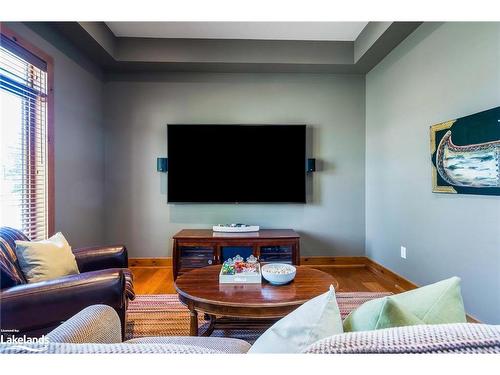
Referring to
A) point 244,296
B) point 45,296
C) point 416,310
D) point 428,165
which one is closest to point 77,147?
point 45,296

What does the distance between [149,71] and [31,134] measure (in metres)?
1.67

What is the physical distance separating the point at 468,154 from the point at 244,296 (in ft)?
6.24

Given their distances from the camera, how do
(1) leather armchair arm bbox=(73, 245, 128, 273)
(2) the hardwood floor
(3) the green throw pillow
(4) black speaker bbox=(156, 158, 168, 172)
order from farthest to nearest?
(4) black speaker bbox=(156, 158, 168, 172) → (2) the hardwood floor → (1) leather armchair arm bbox=(73, 245, 128, 273) → (3) the green throw pillow

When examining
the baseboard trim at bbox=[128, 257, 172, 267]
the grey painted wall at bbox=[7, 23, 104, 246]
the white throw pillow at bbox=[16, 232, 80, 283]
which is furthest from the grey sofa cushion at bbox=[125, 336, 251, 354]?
the baseboard trim at bbox=[128, 257, 172, 267]

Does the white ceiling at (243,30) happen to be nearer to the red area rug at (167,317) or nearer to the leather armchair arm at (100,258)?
the leather armchair arm at (100,258)

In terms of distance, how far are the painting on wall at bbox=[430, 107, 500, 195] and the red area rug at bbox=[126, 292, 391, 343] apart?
1271 mm

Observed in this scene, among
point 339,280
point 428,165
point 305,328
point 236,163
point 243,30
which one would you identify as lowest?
point 339,280

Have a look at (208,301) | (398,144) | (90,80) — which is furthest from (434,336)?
(90,80)

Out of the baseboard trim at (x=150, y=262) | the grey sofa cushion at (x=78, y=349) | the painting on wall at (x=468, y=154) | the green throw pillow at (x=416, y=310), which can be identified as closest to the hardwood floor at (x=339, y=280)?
the baseboard trim at (x=150, y=262)

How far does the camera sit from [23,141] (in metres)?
2.22

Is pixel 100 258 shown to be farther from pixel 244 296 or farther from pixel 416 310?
pixel 416 310

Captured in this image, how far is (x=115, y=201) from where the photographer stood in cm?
344

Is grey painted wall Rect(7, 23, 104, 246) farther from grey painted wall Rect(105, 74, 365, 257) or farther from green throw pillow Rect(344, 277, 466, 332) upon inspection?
A: green throw pillow Rect(344, 277, 466, 332)

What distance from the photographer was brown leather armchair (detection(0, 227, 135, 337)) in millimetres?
1275
